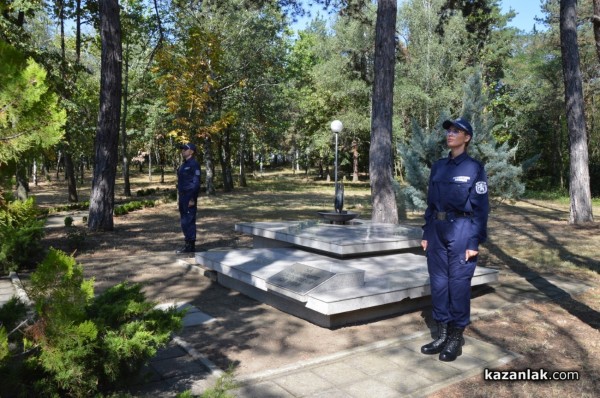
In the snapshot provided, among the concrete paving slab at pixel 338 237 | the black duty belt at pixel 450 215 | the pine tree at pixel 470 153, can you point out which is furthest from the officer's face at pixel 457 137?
the pine tree at pixel 470 153

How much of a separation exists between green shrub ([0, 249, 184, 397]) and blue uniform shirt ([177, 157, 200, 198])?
5.62 metres

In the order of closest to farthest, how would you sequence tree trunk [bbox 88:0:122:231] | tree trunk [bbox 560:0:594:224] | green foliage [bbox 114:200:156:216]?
1. tree trunk [bbox 88:0:122:231]
2. tree trunk [bbox 560:0:594:224]
3. green foliage [bbox 114:200:156:216]

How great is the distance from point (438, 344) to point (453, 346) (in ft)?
0.48

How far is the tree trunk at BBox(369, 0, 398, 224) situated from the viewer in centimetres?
988

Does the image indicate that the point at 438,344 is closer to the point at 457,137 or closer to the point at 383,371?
the point at 383,371

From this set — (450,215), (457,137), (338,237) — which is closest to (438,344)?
(450,215)

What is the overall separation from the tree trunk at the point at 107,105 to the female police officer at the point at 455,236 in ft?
29.9

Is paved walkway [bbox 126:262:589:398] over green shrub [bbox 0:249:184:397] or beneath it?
beneath

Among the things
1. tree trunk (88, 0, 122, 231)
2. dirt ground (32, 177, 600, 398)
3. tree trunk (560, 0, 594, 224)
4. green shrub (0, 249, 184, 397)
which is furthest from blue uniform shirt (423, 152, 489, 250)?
tree trunk (560, 0, 594, 224)

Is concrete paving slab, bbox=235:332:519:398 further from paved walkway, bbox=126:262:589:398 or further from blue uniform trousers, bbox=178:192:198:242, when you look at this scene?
blue uniform trousers, bbox=178:192:198:242

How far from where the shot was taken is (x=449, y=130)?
437 centimetres

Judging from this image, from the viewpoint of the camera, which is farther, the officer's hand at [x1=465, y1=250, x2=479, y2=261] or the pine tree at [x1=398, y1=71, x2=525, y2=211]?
the pine tree at [x1=398, y1=71, x2=525, y2=211]

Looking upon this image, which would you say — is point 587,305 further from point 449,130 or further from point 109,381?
point 109,381

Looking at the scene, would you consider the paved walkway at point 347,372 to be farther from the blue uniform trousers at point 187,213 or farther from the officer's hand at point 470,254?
the blue uniform trousers at point 187,213
